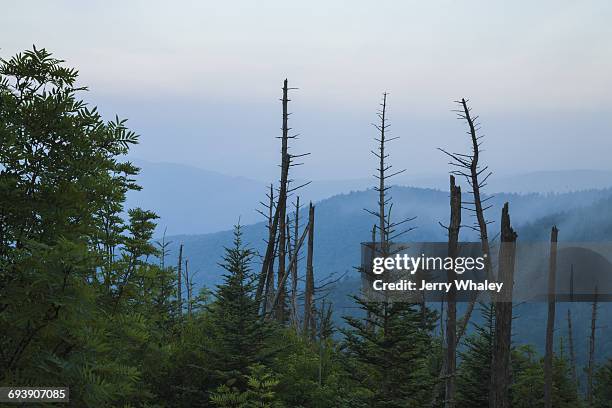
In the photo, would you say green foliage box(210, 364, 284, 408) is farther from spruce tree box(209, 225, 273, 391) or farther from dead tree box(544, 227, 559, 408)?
dead tree box(544, 227, 559, 408)

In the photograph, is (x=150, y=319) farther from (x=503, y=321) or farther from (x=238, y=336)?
(x=503, y=321)

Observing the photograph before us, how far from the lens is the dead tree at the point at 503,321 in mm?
16547

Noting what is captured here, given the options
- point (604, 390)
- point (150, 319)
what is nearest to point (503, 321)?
point (150, 319)

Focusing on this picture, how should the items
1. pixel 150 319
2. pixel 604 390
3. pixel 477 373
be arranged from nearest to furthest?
pixel 150 319
pixel 477 373
pixel 604 390

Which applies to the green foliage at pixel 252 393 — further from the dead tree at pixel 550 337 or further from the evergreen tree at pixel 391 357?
the dead tree at pixel 550 337

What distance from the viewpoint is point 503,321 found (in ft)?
54.3

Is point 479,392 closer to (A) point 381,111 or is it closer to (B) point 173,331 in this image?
(B) point 173,331

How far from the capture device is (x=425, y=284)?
27625 mm

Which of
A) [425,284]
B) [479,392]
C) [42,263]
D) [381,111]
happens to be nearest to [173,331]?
[479,392]

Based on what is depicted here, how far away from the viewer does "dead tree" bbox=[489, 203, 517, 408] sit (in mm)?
16547

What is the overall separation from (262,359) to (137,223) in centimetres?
438

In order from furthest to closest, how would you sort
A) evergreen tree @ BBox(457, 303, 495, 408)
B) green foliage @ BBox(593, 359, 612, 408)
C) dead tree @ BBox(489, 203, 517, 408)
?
green foliage @ BBox(593, 359, 612, 408)
evergreen tree @ BBox(457, 303, 495, 408)
dead tree @ BBox(489, 203, 517, 408)

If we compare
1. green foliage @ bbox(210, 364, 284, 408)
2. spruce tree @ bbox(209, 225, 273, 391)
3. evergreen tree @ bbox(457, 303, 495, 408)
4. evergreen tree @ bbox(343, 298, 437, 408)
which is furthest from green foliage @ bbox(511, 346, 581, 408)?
green foliage @ bbox(210, 364, 284, 408)

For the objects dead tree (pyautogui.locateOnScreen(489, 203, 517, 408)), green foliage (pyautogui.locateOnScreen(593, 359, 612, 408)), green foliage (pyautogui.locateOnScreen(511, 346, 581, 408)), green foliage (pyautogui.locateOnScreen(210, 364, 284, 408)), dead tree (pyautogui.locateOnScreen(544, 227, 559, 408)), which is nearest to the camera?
green foliage (pyautogui.locateOnScreen(210, 364, 284, 408))
